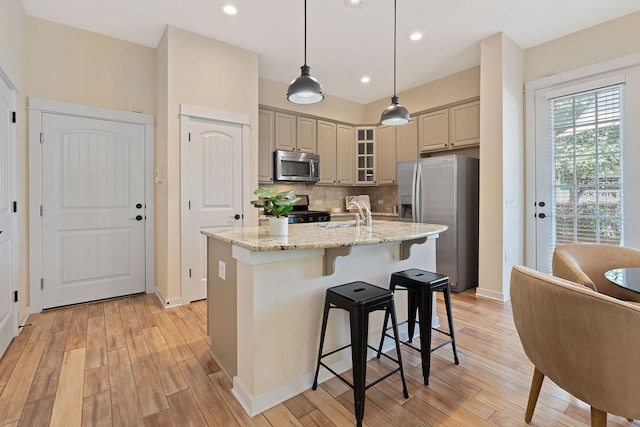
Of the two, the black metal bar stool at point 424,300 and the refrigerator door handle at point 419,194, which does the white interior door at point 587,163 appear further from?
the black metal bar stool at point 424,300

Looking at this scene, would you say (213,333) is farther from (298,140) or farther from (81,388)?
(298,140)

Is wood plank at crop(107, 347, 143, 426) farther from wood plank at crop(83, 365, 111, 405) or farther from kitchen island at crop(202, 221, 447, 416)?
kitchen island at crop(202, 221, 447, 416)

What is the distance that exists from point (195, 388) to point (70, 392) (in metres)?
0.73

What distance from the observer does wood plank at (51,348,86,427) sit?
1611mm

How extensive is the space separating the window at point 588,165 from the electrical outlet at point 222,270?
3.74 meters

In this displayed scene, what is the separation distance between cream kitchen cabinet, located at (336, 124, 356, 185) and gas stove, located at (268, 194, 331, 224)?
0.72 meters

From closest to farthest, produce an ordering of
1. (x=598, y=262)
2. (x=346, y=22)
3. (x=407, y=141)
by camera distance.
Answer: (x=598, y=262), (x=346, y=22), (x=407, y=141)

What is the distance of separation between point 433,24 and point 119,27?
3335 mm

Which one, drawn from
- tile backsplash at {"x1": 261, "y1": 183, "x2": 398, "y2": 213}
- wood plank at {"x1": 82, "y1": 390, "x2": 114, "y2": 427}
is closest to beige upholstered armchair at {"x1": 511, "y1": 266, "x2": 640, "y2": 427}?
wood plank at {"x1": 82, "y1": 390, "x2": 114, "y2": 427}

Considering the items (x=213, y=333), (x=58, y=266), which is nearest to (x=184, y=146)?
(x=58, y=266)

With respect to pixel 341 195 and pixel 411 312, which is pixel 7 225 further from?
pixel 341 195

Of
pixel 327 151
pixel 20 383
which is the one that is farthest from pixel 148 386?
pixel 327 151

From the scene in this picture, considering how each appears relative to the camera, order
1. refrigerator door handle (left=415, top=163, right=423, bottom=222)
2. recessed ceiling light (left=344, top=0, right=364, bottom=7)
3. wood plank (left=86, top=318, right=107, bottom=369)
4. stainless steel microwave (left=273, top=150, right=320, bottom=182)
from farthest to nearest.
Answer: stainless steel microwave (left=273, top=150, right=320, bottom=182) → refrigerator door handle (left=415, top=163, right=423, bottom=222) → recessed ceiling light (left=344, top=0, right=364, bottom=7) → wood plank (left=86, top=318, right=107, bottom=369)

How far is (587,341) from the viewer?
3.80ft
